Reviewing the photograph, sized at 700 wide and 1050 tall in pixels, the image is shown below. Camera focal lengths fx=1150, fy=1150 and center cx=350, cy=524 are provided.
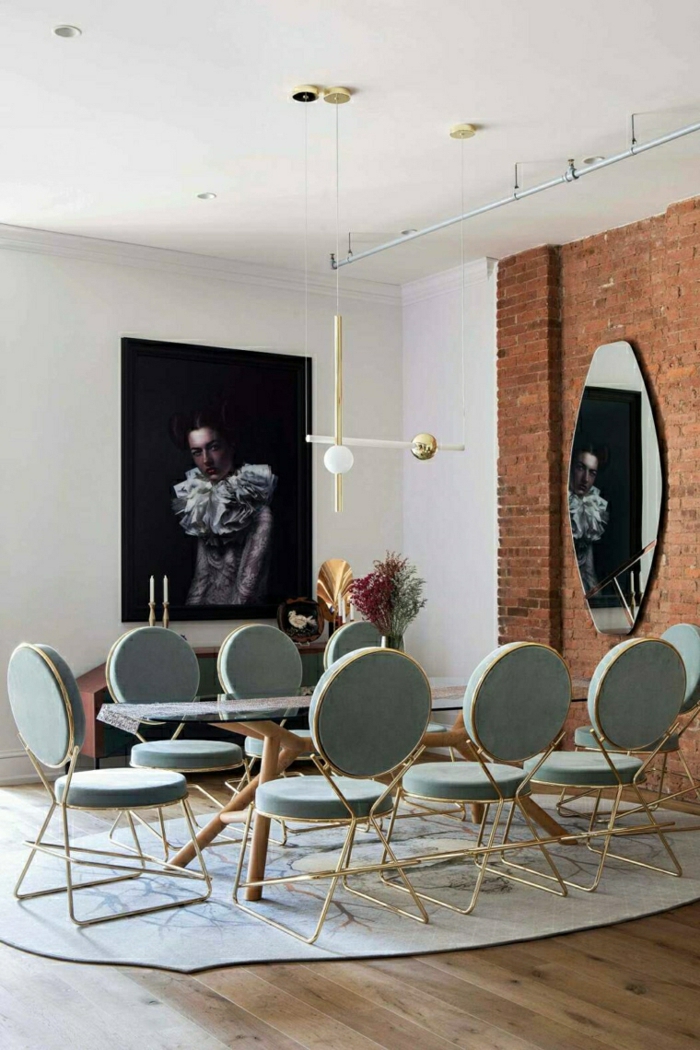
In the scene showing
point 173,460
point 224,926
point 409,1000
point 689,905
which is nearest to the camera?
point 409,1000

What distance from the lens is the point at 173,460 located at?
7.36 meters

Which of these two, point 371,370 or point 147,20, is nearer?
point 147,20

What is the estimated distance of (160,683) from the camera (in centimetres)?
541

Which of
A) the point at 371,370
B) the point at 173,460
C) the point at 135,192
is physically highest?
the point at 135,192

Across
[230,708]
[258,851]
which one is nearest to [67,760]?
[230,708]

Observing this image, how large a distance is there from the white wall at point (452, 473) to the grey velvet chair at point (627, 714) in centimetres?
304

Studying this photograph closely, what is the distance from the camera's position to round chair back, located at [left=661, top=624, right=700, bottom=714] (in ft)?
17.7

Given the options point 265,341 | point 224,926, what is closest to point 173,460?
point 265,341

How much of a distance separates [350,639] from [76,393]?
2.45 metres

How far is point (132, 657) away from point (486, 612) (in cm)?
303

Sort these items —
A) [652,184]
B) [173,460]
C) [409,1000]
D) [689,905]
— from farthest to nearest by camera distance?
[173,460]
[652,184]
[689,905]
[409,1000]

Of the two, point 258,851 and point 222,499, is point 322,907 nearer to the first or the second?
point 258,851

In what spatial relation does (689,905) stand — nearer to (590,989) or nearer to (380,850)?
(590,989)

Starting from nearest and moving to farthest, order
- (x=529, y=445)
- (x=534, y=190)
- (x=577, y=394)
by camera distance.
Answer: (x=534, y=190), (x=577, y=394), (x=529, y=445)
